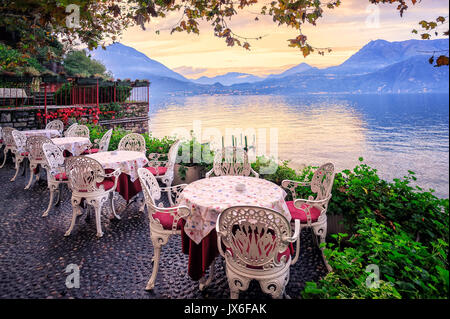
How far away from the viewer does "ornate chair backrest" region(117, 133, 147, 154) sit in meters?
5.86

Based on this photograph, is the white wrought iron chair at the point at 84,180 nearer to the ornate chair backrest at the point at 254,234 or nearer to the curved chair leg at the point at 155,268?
the curved chair leg at the point at 155,268

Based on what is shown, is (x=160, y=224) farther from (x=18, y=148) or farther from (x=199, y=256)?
(x=18, y=148)

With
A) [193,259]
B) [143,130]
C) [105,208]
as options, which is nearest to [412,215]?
[193,259]

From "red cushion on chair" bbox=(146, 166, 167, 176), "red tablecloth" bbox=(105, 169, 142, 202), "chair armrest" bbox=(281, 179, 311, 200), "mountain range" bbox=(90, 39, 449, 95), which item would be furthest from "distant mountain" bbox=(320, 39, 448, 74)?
"red tablecloth" bbox=(105, 169, 142, 202)

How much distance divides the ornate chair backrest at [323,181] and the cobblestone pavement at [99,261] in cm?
70

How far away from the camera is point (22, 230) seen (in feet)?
12.2

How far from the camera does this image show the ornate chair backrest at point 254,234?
6.22ft

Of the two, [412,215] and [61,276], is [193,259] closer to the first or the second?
[61,276]

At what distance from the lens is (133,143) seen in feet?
19.8

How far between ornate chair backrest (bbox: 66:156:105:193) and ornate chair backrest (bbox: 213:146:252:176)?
1.75 metres

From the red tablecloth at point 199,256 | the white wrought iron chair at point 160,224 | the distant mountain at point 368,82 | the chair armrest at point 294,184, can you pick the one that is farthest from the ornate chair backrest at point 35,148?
the distant mountain at point 368,82

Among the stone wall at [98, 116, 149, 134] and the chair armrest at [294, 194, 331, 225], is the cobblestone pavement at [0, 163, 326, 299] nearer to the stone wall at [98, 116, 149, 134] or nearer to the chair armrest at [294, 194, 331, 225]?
the chair armrest at [294, 194, 331, 225]

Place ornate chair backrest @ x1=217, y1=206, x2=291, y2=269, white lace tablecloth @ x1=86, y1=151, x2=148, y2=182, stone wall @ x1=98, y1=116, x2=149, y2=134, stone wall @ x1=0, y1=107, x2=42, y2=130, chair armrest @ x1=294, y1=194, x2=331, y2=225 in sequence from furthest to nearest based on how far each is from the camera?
1. stone wall @ x1=98, y1=116, x2=149, y2=134
2. stone wall @ x1=0, y1=107, x2=42, y2=130
3. white lace tablecloth @ x1=86, y1=151, x2=148, y2=182
4. chair armrest @ x1=294, y1=194, x2=331, y2=225
5. ornate chair backrest @ x1=217, y1=206, x2=291, y2=269

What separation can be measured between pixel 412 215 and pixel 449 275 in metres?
1.49
